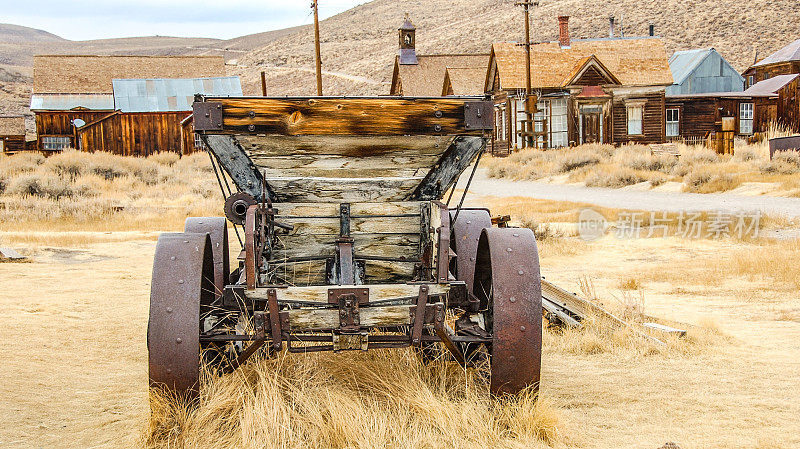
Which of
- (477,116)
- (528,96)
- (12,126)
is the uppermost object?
(12,126)

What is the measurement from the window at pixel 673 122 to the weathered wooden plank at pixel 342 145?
36.1 meters

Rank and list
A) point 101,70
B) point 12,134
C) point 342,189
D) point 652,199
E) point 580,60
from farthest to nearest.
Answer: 1. point 12,134
2. point 101,70
3. point 580,60
4. point 652,199
5. point 342,189

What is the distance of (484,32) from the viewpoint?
8362 cm

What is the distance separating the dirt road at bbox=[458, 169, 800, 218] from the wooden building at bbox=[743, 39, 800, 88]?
1054 inches

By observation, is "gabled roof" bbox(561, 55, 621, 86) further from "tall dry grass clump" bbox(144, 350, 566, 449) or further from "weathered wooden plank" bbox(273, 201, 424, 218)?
"tall dry grass clump" bbox(144, 350, 566, 449)

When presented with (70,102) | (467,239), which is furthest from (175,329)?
(70,102)

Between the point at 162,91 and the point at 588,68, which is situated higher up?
the point at 162,91

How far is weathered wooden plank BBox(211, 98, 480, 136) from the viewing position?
13.3 ft

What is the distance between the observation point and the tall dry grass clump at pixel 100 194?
16656 mm

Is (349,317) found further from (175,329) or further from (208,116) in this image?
(208,116)

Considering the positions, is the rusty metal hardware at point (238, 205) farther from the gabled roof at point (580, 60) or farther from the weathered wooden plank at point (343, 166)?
the gabled roof at point (580, 60)

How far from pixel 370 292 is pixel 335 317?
22cm

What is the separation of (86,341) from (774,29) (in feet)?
204

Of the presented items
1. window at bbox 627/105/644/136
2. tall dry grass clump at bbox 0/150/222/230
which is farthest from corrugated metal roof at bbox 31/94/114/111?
window at bbox 627/105/644/136
